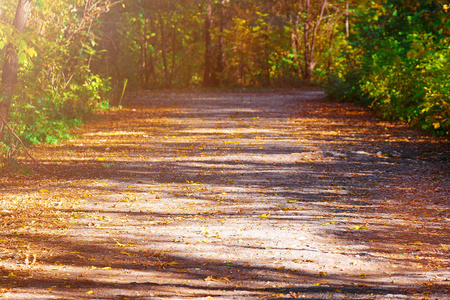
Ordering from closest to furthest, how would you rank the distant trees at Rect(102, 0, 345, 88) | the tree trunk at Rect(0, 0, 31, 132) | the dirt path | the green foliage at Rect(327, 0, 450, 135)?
the dirt path → the tree trunk at Rect(0, 0, 31, 132) → the green foliage at Rect(327, 0, 450, 135) → the distant trees at Rect(102, 0, 345, 88)

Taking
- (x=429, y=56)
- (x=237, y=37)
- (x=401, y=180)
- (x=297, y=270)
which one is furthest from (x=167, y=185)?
(x=237, y=37)

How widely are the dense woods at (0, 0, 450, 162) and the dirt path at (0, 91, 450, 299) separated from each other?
1.48 meters

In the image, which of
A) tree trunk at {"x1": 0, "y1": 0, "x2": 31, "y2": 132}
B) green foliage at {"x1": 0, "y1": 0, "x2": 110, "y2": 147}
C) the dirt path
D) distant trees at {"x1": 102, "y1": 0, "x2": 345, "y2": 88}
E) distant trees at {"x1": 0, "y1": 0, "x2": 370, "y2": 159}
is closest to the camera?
the dirt path

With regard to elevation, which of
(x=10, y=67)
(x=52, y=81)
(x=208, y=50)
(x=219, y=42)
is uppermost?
(x=219, y=42)

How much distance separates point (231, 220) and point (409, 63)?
1026 centimetres

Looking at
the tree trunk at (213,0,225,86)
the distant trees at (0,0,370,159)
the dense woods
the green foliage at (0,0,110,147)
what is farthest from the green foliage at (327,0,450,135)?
the tree trunk at (213,0,225,86)

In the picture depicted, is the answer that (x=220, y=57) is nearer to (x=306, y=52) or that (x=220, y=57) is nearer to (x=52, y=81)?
(x=306, y=52)

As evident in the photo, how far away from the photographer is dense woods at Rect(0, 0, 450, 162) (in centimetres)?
1187

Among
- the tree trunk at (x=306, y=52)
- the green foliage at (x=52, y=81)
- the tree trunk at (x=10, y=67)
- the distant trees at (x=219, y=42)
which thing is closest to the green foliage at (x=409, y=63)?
the tree trunk at (x=10, y=67)

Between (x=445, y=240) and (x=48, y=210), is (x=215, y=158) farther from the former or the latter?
(x=445, y=240)

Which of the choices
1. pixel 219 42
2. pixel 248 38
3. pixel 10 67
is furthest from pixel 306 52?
pixel 10 67

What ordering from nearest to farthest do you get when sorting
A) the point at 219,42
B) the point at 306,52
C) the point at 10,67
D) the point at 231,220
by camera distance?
the point at 231,220, the point at 10,67, the point at 306,52, the point at 219,42

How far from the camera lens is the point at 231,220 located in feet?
21.1

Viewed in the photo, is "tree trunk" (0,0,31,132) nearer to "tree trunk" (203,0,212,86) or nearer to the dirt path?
the dirt path
